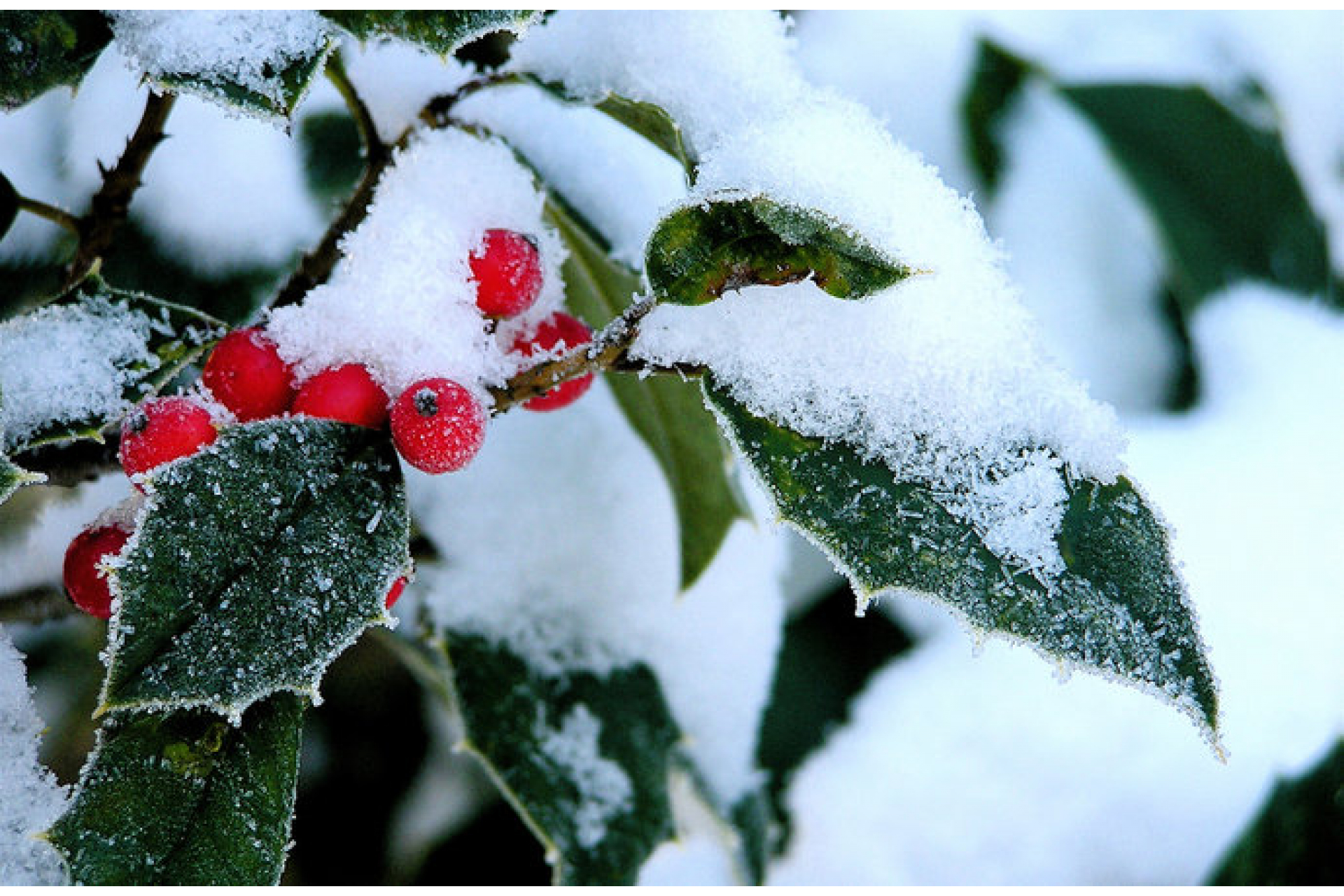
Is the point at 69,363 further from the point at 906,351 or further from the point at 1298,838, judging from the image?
the point at 1298,838

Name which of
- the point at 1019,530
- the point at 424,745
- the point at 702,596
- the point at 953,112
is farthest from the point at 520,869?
the point at 953,112

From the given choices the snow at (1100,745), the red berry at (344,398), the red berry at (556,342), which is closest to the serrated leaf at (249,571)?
the red berry at (344,398)

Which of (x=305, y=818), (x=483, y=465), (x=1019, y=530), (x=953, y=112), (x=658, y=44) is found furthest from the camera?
(x=953, y=112)

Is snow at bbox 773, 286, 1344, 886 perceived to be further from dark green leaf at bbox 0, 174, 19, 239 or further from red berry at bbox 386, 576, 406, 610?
dark green leaf at bbox 0, 174, 19, 239

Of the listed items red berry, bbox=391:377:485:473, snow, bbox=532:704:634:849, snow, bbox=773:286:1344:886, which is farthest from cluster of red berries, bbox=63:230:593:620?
snow, bbox=773:286:1344:886

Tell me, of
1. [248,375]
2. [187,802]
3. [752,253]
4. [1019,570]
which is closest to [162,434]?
[248,375]

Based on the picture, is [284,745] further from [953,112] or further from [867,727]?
[953,112]

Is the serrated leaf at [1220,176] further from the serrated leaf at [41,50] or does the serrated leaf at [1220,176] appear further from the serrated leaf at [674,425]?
the serrated leaf at [41,50]
